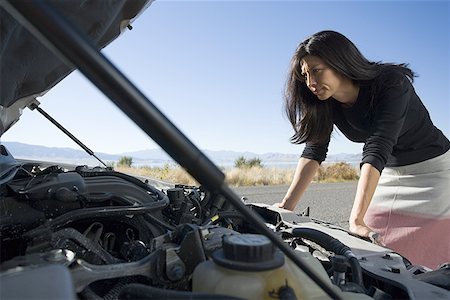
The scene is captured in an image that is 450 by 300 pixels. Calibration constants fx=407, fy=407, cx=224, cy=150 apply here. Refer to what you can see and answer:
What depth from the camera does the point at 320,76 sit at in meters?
2.31

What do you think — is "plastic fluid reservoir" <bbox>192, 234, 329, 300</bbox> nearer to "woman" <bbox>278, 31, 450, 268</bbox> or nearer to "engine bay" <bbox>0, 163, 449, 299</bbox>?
"engine bay" <bbox>0, 163, 449, 299</bbox>

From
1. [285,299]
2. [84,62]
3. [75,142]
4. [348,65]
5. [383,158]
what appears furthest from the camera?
[75,142]

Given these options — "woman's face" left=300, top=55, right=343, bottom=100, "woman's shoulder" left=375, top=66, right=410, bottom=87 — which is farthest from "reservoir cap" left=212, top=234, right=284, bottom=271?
"woman's shoulder" left=375, top=66, right=410, bottom=87

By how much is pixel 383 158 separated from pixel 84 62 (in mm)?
1827

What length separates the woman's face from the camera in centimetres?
230

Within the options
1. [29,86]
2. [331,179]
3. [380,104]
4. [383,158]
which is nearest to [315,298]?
[383,158]

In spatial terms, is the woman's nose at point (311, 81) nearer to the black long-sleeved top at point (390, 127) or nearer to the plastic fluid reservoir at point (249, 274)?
the black long-sleeved top at point (390, 127)

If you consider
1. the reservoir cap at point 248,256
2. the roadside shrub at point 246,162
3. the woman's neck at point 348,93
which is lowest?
the reservoir cap at point 248,256

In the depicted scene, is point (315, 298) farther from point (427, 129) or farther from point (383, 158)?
point (427, 129)

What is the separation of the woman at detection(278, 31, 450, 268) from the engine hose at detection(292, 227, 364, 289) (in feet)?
1.96

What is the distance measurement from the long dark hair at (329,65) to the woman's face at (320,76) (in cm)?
3

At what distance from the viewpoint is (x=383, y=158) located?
2160 mm

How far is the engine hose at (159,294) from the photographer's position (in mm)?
836

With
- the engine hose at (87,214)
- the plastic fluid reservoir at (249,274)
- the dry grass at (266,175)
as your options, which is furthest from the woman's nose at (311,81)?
the dry grass at (266,175)
